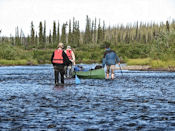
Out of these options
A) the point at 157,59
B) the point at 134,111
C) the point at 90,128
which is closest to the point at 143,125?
the point at 90,128

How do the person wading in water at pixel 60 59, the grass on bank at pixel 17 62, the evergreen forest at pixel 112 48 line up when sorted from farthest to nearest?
the grass on bank at pixel 17 62 < the evergreen forest at pixel 112 48 < the person wading in water at pixel 60 59

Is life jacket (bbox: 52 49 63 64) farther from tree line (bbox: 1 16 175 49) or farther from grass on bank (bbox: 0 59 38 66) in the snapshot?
tree line (bbox: 1 16 175 49)

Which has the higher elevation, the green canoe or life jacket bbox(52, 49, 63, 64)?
life jacket bbox(52, 49, 63, 64)

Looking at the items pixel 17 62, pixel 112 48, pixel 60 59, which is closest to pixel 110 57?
pixel 60 59

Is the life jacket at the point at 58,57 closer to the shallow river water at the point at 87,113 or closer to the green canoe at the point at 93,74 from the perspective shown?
A: the shallow river water at the point at 87,113

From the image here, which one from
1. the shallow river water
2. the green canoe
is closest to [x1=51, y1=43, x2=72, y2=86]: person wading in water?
the shallow river water

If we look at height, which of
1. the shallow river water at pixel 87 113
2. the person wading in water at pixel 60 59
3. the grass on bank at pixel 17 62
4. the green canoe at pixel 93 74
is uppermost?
the person wading in water at pixel 60 59

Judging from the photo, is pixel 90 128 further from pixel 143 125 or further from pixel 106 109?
pixel 106 109

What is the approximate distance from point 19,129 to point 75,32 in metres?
110

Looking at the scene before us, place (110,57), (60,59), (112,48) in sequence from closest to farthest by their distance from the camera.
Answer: (60,59)
(110,57)
(112,48)

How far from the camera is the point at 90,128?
28.5ft

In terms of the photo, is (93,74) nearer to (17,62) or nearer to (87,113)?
(87,113)

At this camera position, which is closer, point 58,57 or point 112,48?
point 58,57

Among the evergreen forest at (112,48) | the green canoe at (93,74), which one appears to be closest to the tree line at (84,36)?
the evergreen forest at (112,48)
